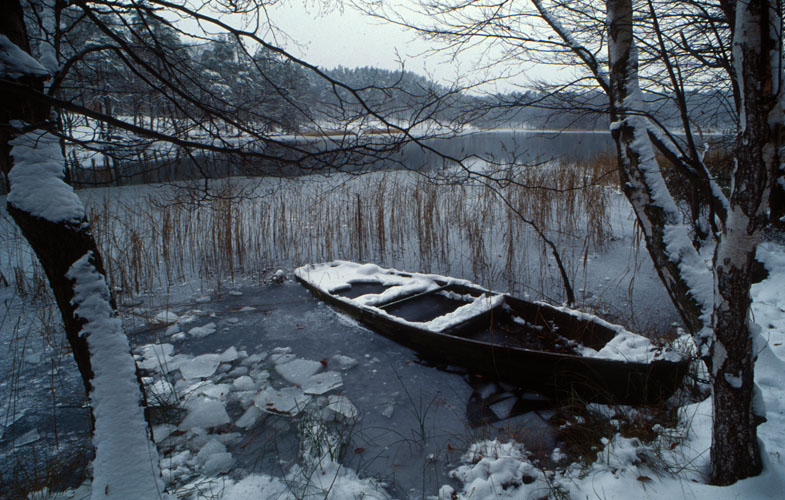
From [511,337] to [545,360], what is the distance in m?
0.79

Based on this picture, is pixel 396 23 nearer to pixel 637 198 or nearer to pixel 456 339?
pixel 637 198

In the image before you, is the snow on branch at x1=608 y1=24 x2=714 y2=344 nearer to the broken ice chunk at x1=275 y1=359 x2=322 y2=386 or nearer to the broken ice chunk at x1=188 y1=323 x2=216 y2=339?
the broken ice chunk at x1=275 y1=359 x2=322 y2=386

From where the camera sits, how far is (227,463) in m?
2.49

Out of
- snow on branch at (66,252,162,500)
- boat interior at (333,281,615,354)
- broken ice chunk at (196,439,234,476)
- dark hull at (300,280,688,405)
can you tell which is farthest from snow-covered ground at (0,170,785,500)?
snow on branch at (66,252,162,500)

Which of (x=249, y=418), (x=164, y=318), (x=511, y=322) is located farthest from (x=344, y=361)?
(x=164, y=318)

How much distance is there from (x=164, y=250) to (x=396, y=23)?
441 cm

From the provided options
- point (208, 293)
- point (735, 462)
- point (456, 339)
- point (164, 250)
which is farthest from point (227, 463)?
point (164, 250)

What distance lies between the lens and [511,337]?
3.69 meters

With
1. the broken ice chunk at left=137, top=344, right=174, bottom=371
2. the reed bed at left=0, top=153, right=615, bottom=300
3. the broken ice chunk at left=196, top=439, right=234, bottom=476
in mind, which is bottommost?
the broken ice chunk at left=196, top=439, right=234, bottom=476

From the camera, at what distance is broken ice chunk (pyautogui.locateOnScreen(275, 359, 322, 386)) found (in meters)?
3.45

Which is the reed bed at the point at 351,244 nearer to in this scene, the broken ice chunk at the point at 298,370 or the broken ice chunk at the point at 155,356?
the broken ice chunk at the point at 155,356

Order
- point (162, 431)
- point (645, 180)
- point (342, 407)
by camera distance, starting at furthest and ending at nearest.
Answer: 1. point (342, 407)
2. point (162, 431)
3. point (645, 180)

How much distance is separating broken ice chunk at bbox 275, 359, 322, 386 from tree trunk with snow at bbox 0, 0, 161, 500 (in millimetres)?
1807

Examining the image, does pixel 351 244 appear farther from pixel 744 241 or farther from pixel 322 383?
pixel 744 241
